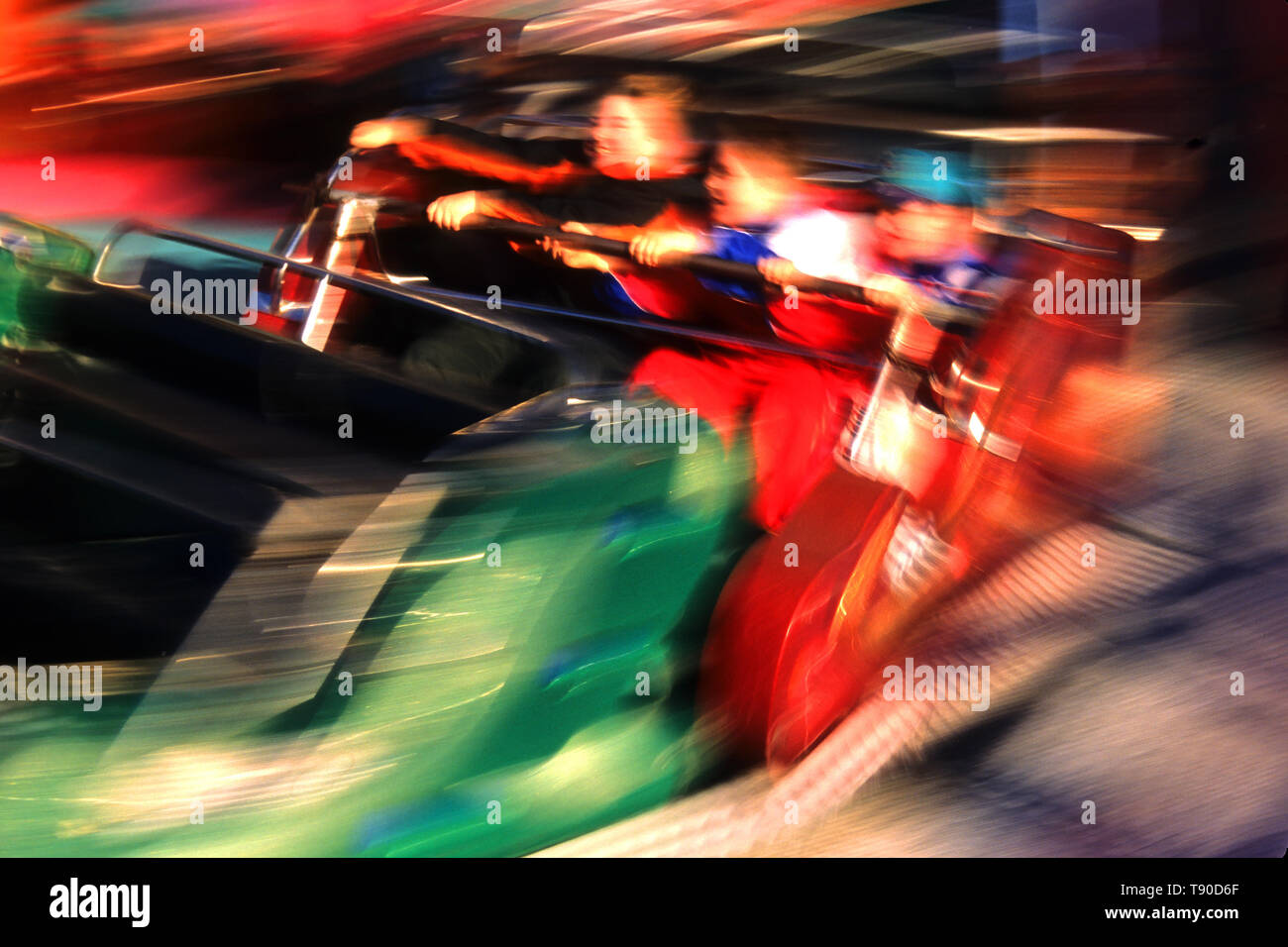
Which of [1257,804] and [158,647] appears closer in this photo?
[158,647]

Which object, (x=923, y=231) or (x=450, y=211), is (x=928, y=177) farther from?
(x=450, y=211)

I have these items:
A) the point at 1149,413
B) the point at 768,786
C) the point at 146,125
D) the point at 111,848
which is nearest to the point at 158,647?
the point at 111,848

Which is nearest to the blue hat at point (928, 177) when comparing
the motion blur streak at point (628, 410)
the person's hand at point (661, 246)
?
the motion blur streak at point (628, 410)

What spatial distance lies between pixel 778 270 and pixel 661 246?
15 centimetres

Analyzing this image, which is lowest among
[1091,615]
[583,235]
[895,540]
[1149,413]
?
[1091,615]

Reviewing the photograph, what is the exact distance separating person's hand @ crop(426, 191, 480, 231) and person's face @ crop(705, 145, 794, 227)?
0.99 feet

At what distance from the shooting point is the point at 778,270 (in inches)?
48.9

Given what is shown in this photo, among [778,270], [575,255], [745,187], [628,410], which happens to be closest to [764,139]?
[745,187]

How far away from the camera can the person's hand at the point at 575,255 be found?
1245 millimetres

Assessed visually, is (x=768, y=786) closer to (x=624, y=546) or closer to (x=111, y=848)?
(x=624, y=546)

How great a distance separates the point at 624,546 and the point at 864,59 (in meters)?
0.68

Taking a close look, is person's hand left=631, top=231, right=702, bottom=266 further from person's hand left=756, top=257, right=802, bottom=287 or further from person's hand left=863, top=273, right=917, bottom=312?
person's hand left=863, top=273, right=917, bottom=312

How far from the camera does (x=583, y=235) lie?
4.09 ft

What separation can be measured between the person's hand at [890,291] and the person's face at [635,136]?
11.2 inches
